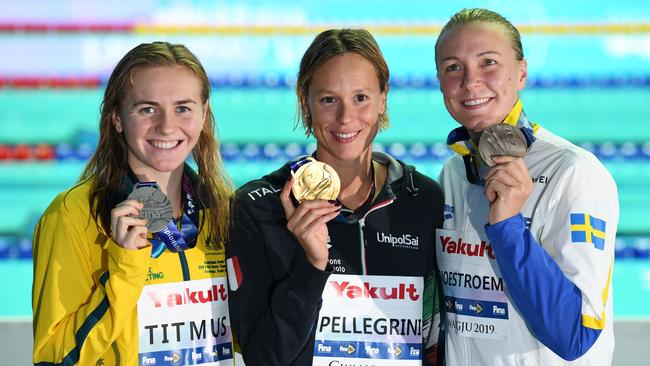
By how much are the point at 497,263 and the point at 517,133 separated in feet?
1.03

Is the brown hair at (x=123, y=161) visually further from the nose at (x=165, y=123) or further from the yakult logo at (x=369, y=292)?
the yakult logo at (x=369, y=292)

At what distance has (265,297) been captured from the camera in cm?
193

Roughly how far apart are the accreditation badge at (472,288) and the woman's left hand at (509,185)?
195 millimetres

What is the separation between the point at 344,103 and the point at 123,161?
1.91ft

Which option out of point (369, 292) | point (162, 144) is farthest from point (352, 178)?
point (162, 144)

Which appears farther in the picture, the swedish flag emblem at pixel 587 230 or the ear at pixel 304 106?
the ear at pixel 304 106

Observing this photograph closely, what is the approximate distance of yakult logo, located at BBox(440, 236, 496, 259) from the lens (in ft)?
6.32

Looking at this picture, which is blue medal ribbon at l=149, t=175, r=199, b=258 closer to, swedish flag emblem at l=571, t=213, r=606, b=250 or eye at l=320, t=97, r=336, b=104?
eye at l=320, t=97, r=336, b=104

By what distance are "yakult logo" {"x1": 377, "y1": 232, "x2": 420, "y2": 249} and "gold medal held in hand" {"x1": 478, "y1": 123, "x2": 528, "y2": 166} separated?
333 millimetres

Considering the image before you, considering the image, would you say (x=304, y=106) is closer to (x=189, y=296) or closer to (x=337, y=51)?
(x=337, y=51)

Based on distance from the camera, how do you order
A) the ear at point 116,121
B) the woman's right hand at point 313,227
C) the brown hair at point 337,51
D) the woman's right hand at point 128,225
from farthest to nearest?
the brown hair at point 337,51
the ear at point 116,121
the woman's right hand at point 313,227
the woman's right hand at point 128,225

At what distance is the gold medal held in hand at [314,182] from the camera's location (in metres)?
1.84

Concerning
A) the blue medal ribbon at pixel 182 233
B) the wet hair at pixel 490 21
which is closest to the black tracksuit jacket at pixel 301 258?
the blue medal ribbon at pixel 182 233

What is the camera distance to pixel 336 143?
2016 mm
